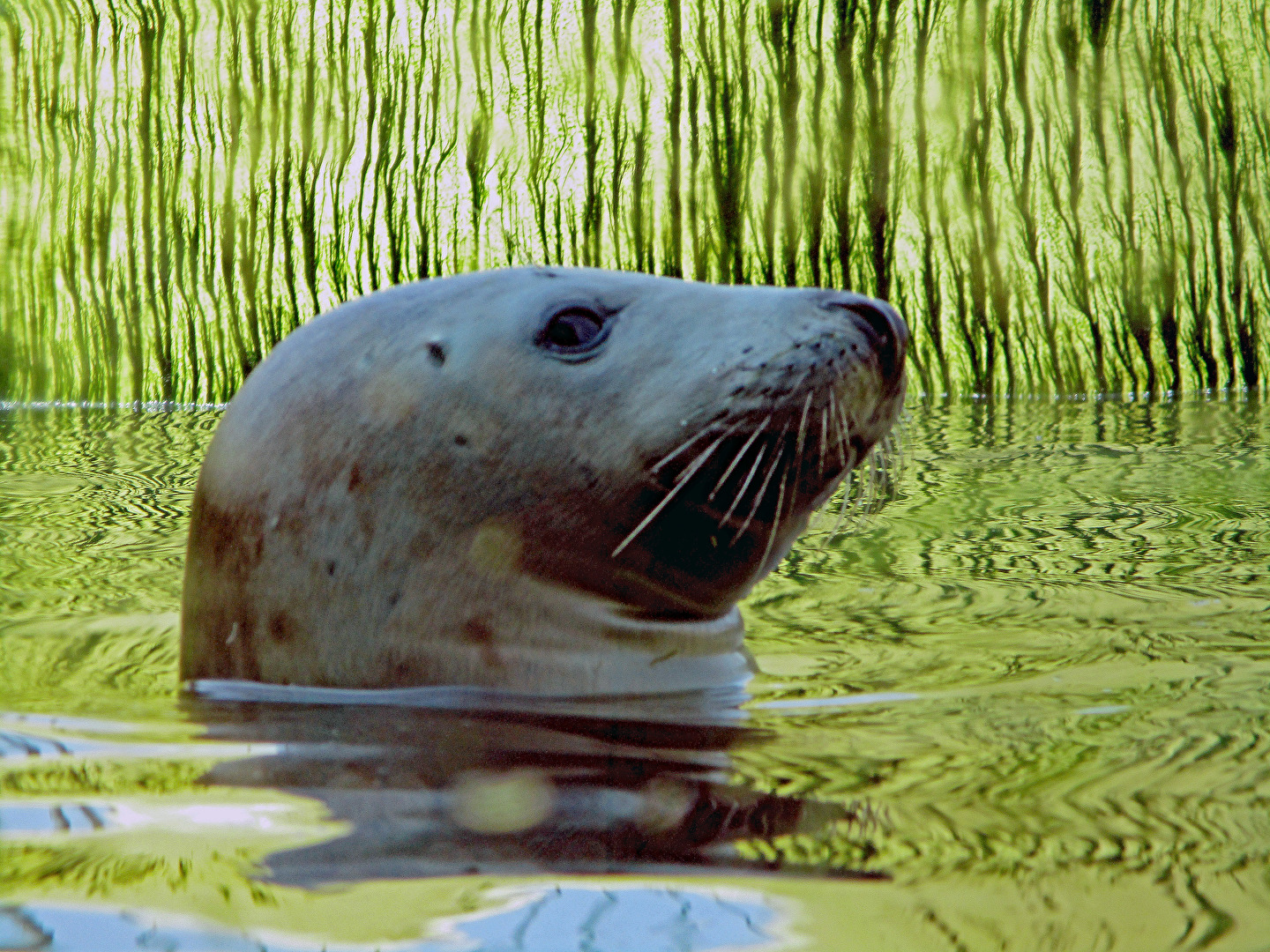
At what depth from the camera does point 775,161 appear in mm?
6188

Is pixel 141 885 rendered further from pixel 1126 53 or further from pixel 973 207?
pixel 1126 53

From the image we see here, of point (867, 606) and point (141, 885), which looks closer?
point (141, 885)

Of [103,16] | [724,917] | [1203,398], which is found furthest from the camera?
[103,16]

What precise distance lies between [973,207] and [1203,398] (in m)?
1.23

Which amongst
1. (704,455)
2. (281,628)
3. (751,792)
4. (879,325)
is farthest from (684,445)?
(751,792)

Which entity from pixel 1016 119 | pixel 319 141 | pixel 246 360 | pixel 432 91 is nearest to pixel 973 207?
pixel 1016 119

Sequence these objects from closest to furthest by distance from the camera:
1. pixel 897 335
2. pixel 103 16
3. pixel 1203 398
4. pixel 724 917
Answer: pixel 724 917 → pixel 897 335 → pixel 1203 398 → pixel 103 16

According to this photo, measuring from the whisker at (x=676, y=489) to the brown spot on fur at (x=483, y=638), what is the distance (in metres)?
0.22

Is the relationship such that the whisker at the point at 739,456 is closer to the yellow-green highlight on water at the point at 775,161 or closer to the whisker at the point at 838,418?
the whisker at the point at 838,418

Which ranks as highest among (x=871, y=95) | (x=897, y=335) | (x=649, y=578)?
(x=871, y=95)

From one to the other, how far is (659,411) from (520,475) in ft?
0.72

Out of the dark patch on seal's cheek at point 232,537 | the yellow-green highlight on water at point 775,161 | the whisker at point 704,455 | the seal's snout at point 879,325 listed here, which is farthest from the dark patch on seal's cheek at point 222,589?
the yellow-green highlight on water at point 775,161

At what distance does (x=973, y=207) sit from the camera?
6.22m

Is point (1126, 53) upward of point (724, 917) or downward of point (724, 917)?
upward
